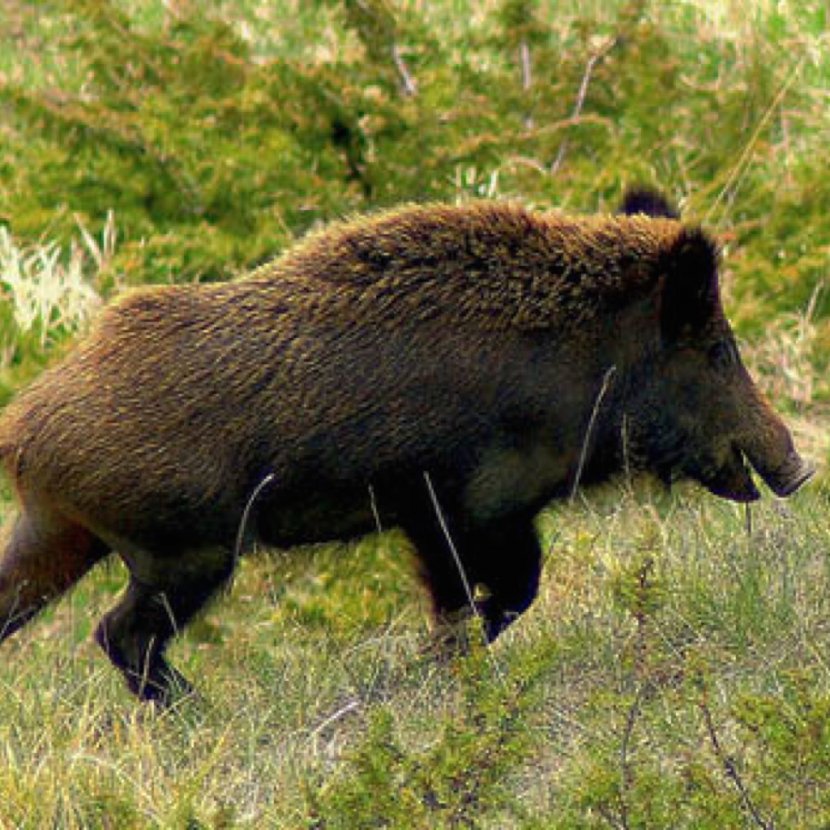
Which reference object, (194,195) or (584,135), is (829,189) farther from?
(194,195)

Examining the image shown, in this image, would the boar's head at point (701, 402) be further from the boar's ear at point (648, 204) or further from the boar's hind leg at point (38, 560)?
the boar's hind leg at point (38, 560)

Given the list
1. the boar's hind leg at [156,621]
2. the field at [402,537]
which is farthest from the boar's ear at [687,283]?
the boar's hind leg at [156,621]

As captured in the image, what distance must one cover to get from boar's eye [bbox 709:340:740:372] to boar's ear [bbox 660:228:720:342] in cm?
11

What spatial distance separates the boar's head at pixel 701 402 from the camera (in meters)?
6.05

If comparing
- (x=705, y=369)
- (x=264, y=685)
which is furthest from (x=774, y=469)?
(x=264, y=685)

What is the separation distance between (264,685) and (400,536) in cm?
68

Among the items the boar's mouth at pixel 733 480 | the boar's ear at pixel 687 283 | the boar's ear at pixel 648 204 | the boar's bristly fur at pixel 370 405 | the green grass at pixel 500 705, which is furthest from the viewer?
the boar's ear at pixel 648 204

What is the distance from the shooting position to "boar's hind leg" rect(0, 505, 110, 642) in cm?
578

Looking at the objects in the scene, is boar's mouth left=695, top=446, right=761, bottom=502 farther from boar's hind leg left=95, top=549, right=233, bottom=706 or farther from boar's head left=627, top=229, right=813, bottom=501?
boar's hind leg left=95, top=549, right=233, bottom=706

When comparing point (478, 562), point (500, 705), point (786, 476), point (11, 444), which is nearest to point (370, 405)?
point (478, 562)

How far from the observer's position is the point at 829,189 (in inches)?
368

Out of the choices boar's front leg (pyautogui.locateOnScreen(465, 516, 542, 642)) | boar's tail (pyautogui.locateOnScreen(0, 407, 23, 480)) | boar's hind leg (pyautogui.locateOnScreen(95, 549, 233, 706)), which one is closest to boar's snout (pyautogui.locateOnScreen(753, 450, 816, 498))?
boar's front leg (pyautogui.locateOnScreen(465, 516, 542, 642))

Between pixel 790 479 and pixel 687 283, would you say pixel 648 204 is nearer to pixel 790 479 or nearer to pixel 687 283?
pixel 687 283

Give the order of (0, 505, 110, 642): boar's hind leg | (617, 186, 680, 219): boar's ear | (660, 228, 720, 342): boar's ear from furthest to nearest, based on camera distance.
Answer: (617, 186, 680, 219): boar's ear < (660, 228, 720, 342): boar's ear < (0, 505, 110, 642): boar's hind leg
